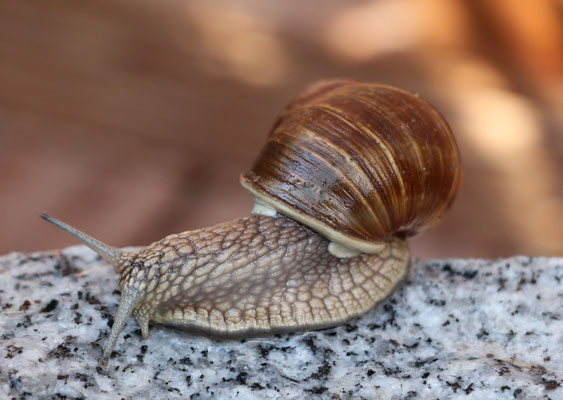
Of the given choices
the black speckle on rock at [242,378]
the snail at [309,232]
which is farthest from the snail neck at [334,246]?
the black speckle on rock at [242,378]

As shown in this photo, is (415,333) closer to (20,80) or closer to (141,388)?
(141,388)

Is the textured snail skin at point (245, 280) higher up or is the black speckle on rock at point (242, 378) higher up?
the textured snail skin at point (245, 280)

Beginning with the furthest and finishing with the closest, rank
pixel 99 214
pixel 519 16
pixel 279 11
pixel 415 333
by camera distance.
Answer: pixel 279 11
pixel 519 16
pixel 99 214
pixel 415 333

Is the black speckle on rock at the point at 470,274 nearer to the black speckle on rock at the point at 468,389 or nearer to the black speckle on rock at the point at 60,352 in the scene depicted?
the black speckle on rock at the point at 468,389

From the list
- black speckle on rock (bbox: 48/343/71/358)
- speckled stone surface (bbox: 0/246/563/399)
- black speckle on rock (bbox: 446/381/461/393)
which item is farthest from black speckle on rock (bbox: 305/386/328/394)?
black speckle on rock (bbox: 48/343/71/358)

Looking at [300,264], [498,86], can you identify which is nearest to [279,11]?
[498,86]

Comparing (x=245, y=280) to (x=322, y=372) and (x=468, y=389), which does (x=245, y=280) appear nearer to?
(x=322, y=372)

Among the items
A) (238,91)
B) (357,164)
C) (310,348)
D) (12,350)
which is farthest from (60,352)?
(238,91)
